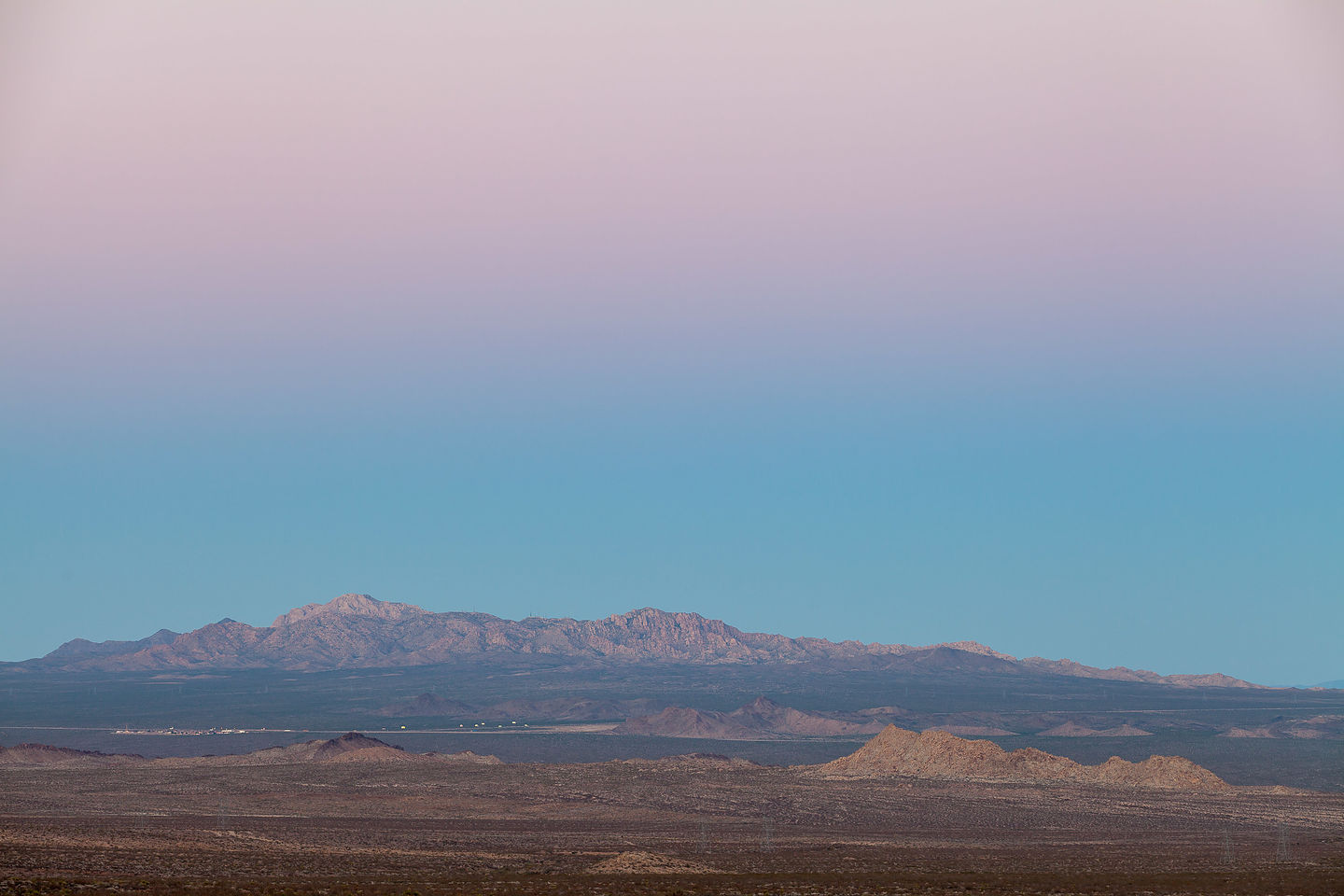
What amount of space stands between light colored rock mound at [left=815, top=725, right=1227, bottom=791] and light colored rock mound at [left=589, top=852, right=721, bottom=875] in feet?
201

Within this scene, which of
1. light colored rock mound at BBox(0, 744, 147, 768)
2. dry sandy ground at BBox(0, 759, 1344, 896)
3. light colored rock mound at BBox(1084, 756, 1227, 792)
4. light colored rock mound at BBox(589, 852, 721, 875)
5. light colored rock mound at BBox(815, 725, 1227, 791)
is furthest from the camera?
light colored rock mound at BBox(0, 744, 147, 768)

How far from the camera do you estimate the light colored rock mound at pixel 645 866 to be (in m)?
49.3

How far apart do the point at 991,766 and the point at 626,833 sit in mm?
51683

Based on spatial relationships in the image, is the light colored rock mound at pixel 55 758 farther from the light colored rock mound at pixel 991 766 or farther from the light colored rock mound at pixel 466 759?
the light colored rock mound at pixel 991 766

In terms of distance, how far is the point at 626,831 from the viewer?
7106 cm

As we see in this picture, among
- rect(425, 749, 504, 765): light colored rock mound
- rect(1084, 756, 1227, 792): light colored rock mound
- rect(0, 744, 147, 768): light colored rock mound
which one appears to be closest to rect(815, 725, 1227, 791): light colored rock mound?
rect(1084, 756, 1227, 792): light colored rock mound

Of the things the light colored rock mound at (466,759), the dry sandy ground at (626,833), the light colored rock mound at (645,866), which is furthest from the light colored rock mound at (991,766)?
the light colored rock mound at (645,866)

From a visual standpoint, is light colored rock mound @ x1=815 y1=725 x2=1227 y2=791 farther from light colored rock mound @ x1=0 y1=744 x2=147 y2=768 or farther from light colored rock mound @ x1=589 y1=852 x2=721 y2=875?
light colored rock mound @ x1=0 y1=744 x2=147 y2=768

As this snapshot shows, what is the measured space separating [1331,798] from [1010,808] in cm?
2498


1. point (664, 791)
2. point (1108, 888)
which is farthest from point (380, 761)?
point (1108, 888)

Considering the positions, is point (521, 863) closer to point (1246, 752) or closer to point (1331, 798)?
point (1331, 798)

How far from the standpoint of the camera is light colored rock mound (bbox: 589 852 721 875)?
4928cm

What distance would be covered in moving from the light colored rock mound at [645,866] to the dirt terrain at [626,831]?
0.13 m

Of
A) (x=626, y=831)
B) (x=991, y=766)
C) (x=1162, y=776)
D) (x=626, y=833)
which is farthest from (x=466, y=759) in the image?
(x=1162, y=776)
